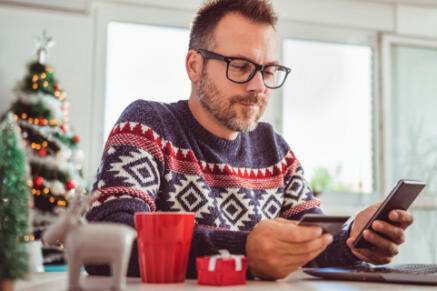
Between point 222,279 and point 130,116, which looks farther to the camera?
point 130,116

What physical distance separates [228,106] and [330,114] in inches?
113

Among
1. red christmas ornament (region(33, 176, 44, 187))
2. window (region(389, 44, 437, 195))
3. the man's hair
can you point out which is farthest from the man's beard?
window (region(389, 44, 437, 195))

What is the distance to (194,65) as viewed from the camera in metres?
1.42

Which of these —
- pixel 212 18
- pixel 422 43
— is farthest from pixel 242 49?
pixel 422 43

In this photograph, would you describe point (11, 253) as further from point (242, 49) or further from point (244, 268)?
point (242, 49)

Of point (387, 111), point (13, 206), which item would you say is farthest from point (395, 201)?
point (387, 111)

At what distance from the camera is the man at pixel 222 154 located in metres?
1.12

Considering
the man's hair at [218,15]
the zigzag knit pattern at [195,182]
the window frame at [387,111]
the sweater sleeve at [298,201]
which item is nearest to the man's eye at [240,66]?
the man's hair at [218,15]

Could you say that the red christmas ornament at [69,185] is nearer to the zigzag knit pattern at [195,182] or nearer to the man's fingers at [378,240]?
the zigzag knit pattern at [195,182]

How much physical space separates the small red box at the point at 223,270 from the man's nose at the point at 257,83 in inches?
23.0

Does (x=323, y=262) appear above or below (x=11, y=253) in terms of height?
below

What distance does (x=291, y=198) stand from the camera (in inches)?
56.7

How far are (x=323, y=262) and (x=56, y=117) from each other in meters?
2.58

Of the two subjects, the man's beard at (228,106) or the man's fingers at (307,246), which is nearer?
the man's fingers at (307,246)
